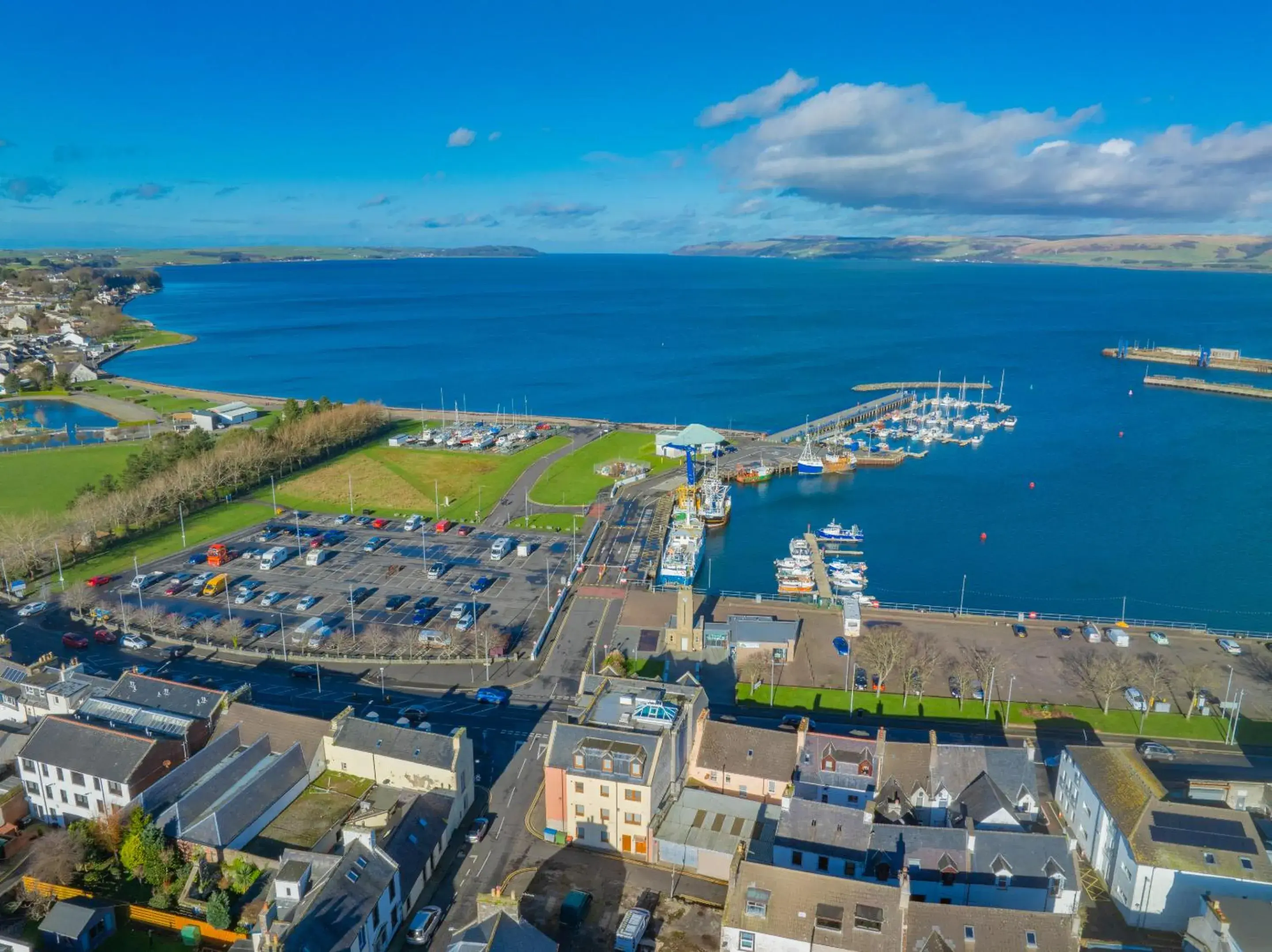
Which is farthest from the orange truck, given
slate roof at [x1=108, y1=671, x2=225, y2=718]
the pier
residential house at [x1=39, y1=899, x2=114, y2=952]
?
the pier

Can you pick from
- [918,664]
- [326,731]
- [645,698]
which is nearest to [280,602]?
[326,731]

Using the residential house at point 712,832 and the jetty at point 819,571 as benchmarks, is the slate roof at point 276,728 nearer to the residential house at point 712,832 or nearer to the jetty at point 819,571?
the residential house at point 712,832

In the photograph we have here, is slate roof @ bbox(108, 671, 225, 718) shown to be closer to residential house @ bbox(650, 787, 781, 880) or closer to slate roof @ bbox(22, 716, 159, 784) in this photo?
slate roof @ bbox(22, 716, 159, 784)

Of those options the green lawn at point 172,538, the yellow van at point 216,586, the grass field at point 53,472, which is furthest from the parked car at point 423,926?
the grass field at point 53,472

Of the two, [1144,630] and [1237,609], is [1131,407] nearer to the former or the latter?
[1237,609]

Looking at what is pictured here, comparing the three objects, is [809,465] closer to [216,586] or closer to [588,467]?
[588,467]
